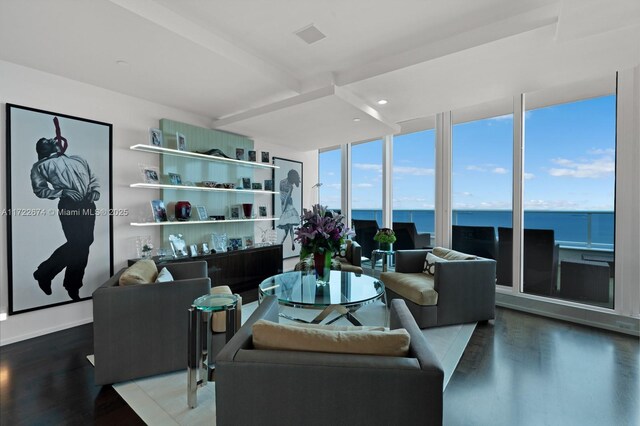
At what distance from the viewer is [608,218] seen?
11.1ft

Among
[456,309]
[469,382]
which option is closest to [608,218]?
[456,309]

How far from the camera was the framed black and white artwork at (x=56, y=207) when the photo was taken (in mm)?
2879

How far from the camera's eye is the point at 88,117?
333cm

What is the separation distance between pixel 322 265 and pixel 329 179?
3.63 meters

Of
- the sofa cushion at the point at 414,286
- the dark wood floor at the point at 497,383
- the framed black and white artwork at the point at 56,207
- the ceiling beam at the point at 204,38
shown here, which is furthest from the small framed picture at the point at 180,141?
the sofa cushion at the point at 414,286

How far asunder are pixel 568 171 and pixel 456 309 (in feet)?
7.52

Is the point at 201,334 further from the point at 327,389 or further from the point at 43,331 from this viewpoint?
the point at 43,331

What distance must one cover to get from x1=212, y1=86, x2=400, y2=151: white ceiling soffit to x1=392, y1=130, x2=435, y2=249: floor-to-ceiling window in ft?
2.34

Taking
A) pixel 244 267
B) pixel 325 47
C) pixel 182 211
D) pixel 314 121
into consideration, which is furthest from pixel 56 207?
pixel 325 47

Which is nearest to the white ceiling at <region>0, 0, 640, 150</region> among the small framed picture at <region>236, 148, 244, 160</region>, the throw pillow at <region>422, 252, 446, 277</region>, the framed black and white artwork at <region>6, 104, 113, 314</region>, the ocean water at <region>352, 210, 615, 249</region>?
the framed black and white artwork at <region>6, 104, 113, 314</region>

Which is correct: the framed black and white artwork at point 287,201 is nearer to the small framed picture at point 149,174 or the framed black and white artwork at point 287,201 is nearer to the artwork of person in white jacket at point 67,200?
the small framed picture at point 149,174

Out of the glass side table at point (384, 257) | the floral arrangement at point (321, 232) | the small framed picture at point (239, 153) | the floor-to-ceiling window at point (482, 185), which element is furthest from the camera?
the glass side table at point (384, 257)

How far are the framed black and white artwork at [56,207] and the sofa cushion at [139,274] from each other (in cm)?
114

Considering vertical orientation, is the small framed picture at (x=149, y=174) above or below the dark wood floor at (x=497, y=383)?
above
